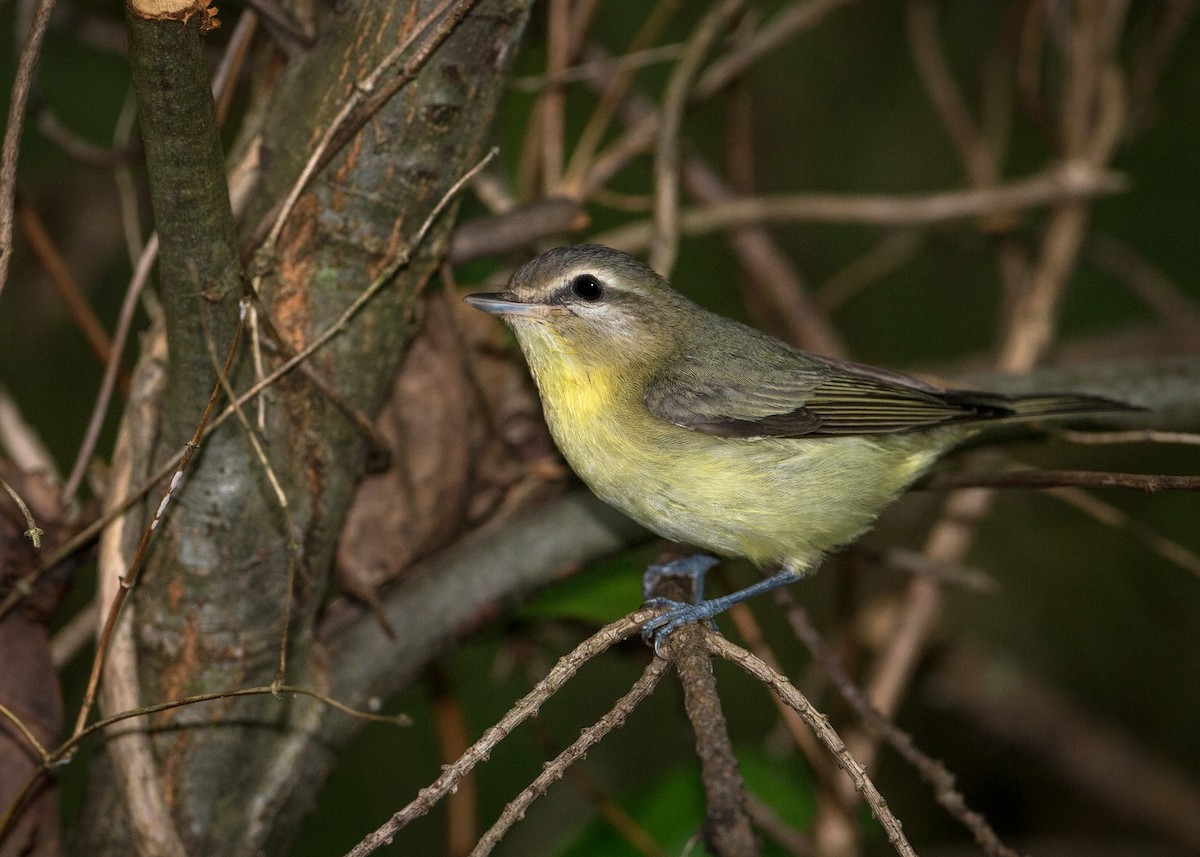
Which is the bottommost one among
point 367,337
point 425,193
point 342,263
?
point 367,337

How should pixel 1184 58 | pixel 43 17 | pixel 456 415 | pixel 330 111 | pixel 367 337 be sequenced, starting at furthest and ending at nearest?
pixel 1184 58
pixel 456 415
pixel 367 337
pixel 330 111
pixel 43 17

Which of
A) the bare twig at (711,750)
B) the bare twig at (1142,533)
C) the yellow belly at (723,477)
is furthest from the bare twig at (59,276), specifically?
the bare twig at (1142,533)

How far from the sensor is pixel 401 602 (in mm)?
3209

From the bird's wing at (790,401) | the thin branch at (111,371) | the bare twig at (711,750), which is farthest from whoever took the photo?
the bird's wing at (790,401)

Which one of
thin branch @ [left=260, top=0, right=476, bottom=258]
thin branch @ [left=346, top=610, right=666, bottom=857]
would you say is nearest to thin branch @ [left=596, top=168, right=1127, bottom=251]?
thin branch @ [left=260, top=0, right=476, bottom=258]

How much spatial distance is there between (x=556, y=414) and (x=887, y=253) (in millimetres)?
2942

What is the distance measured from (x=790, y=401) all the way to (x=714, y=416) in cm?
31

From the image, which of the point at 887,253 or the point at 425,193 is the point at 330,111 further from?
the point at 887,253

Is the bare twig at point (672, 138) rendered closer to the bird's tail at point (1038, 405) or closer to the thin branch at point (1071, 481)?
the bird's tail at point (1038, 405)

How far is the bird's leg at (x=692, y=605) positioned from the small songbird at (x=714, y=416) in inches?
0.7

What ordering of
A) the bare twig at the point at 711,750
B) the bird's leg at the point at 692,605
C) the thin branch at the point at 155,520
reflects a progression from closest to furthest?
the bare twig at the point at 711,750
the thin branch at the point at 155,520
the bird's leg at the point at 692,605

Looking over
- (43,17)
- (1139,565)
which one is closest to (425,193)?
(43,17)

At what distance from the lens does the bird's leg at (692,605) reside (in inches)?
105

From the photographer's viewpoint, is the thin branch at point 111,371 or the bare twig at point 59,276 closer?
the thin branch at point 111,371
